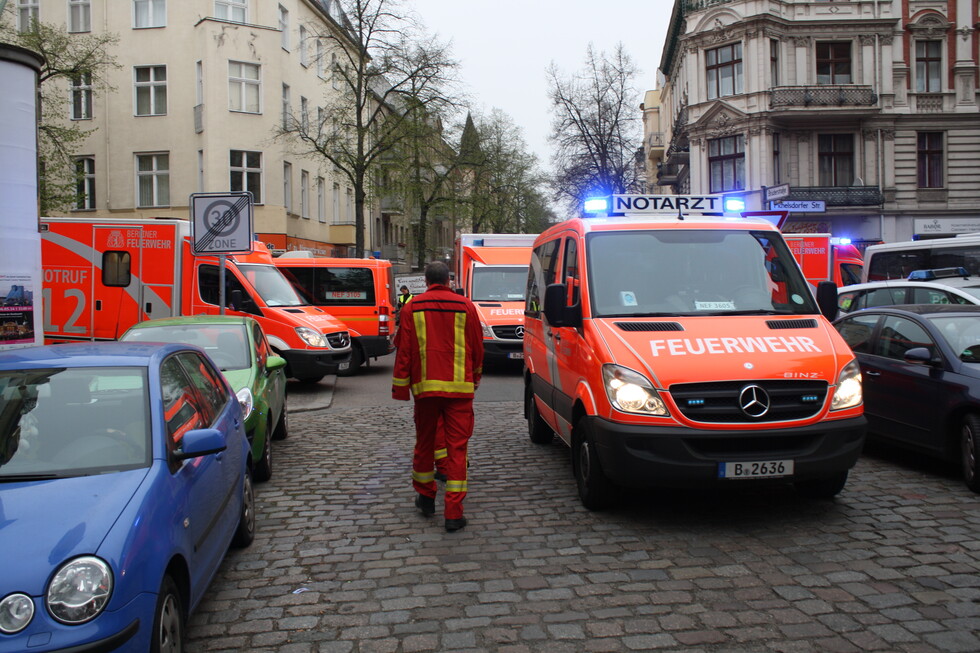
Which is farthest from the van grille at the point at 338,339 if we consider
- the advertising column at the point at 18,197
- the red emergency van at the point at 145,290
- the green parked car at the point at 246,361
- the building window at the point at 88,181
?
the building window at the point at 88,181

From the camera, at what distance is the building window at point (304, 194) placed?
124 feet

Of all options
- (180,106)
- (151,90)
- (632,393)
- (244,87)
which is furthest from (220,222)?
(151,90)

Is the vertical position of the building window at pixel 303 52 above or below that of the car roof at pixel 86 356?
above

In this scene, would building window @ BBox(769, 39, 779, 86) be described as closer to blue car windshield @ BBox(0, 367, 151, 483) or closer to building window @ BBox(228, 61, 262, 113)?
building window @ BBox(228, 61, 262, 113)

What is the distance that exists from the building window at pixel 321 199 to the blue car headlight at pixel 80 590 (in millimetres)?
38795

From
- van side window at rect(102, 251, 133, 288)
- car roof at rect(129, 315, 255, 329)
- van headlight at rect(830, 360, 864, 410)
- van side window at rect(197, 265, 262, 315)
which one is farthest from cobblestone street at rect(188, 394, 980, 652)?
van side window at rect(102, 251, 133, 288)

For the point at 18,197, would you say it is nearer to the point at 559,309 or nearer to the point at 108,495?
the point at 559,309

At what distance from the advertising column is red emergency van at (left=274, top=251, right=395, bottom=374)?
9.91 meters

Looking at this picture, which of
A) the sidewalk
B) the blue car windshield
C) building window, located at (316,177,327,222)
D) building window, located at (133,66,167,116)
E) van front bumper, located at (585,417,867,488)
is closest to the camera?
the blue car windshield

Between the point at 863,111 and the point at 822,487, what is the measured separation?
115 ft

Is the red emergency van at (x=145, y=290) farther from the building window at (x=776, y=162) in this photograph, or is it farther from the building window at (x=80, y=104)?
the building window at (x=776, y=162)

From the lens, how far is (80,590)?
3.02m

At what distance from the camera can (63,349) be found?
4.75m

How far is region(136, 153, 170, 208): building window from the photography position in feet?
111
